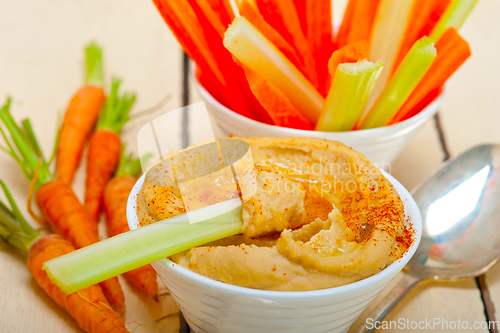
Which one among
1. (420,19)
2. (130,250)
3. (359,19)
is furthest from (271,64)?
(130,250)

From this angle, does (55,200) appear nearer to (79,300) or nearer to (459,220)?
(79,300)

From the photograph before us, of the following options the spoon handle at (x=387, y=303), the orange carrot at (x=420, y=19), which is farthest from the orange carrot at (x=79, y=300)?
the orange carrot at (x=420, y=19)

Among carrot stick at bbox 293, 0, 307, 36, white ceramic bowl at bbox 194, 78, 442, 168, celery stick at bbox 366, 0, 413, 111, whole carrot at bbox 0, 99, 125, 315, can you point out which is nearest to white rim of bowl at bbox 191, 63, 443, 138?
white ceramic bowl at bbox 194, 78, 442, 168

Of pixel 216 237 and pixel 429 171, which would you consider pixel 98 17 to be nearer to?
pixel 429 171

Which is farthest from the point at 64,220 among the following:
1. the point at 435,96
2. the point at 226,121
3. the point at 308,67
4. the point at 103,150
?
the point at 435,96

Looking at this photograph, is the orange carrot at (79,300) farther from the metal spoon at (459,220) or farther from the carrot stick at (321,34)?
the carrot stick at (321,34)

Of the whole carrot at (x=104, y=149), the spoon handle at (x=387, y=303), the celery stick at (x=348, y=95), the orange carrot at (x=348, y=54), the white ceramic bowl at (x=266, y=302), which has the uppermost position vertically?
the orange carrot at (x=348, y=54)

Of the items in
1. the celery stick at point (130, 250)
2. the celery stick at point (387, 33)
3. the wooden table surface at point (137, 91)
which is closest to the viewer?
the celery stick at point (130, 250)
